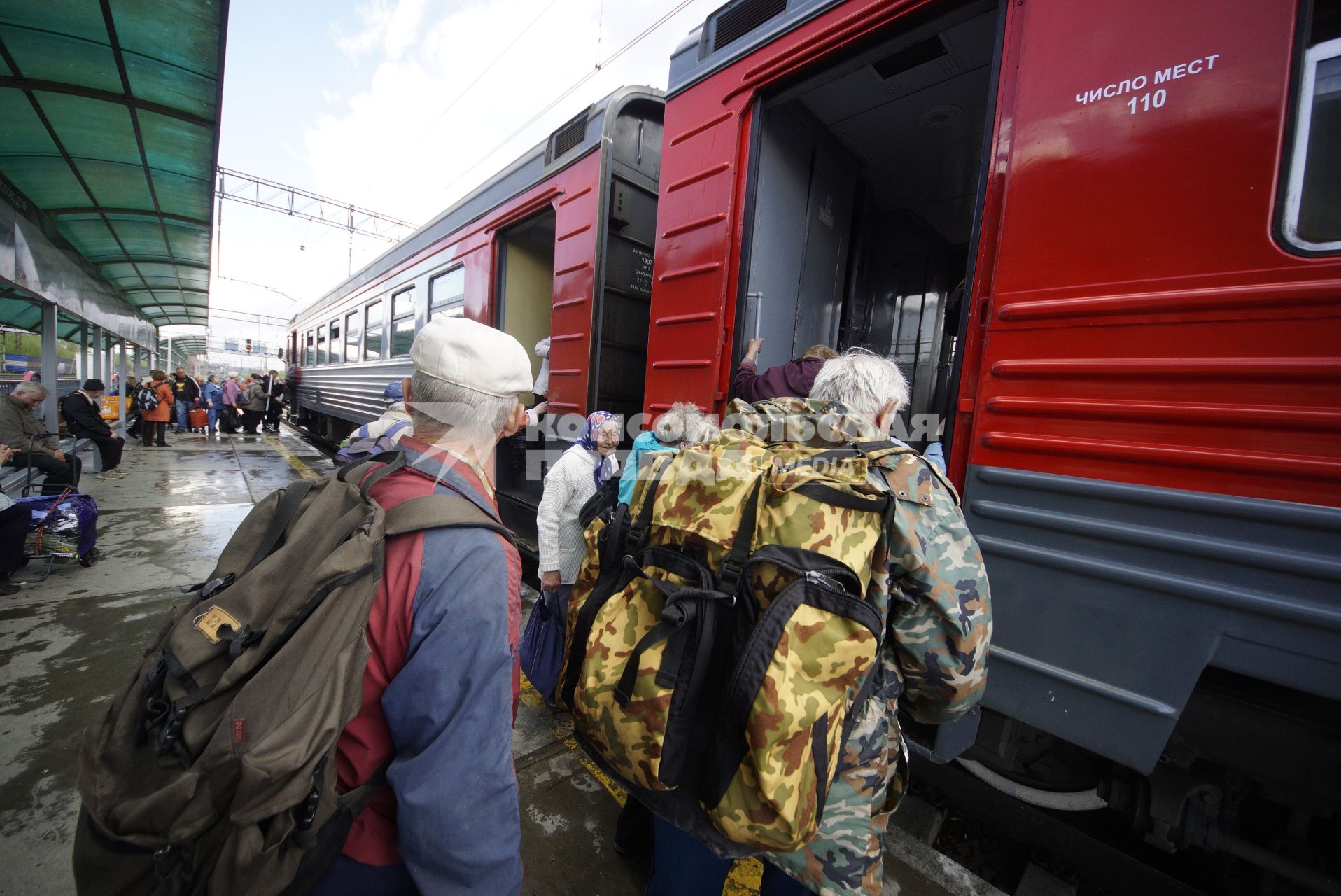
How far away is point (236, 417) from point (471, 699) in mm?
16876

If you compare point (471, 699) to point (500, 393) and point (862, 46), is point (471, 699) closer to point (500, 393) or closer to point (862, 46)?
point (500, 393)

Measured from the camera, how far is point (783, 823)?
3.01ft

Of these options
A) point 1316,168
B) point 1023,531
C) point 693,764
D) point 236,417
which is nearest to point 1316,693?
point 1023,531

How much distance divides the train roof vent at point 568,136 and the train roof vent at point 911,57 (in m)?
1.89

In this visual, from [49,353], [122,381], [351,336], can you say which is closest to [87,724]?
[49,353]

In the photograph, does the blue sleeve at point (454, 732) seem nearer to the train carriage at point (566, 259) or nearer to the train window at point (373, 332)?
the train carriage at point (566, 259)

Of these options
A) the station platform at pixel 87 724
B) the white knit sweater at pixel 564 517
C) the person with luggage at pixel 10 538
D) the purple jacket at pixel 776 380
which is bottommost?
the station platform at pixel 87 724

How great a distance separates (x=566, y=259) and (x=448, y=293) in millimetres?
2177

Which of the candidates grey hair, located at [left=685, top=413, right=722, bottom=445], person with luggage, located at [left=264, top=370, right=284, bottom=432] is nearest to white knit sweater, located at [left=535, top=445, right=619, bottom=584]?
grey hair, located at [left=685, top=413, right=722, bottom=445]

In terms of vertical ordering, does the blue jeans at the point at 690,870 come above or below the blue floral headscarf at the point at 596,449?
below

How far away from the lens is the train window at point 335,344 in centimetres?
987

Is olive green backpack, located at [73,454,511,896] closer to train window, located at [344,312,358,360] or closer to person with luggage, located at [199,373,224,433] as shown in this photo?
train window, located at [344,312,358,360]

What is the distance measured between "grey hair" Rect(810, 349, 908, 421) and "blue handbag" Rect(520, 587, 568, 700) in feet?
4.97

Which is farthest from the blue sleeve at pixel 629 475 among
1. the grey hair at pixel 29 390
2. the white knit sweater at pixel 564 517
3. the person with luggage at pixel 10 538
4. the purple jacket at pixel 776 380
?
the grey hair at pixel 29 390
